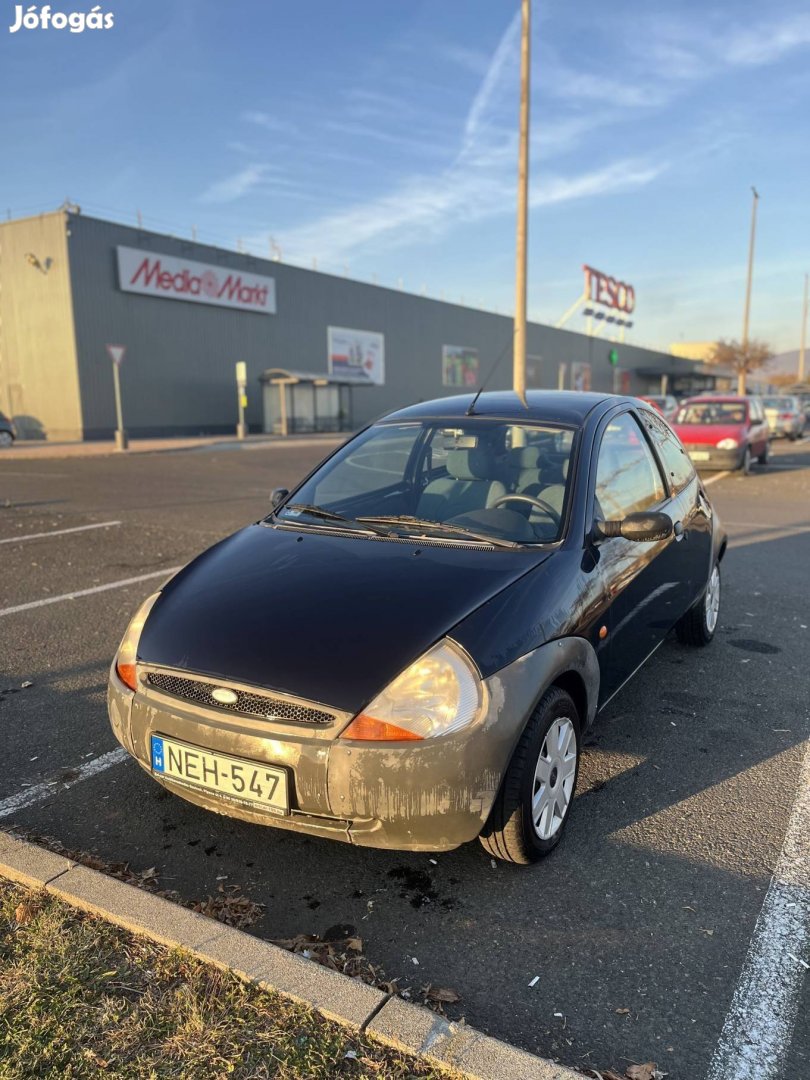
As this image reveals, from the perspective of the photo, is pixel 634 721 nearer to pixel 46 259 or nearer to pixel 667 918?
pixel 667 918

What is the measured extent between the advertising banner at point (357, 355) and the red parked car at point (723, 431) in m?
23.6

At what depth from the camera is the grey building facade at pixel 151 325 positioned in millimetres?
27375

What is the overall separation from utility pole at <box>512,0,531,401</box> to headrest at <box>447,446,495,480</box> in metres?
9.62

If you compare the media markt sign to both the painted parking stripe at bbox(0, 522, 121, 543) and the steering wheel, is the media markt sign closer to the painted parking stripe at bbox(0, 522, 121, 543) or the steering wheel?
the painted parking stripe at bbox(0, 522, 121, 543)

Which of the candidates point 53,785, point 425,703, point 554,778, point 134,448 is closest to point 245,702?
point 425,703

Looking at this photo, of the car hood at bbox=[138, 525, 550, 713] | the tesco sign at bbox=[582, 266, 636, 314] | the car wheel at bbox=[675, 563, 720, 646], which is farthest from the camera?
the tesco sign at bbox=[582, 266, 636, 314]

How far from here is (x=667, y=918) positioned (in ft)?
7.95

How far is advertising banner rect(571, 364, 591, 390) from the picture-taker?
62131 mm

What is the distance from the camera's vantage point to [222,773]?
2.44m

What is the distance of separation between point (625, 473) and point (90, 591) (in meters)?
4.53

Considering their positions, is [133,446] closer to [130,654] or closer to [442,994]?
[130,654]

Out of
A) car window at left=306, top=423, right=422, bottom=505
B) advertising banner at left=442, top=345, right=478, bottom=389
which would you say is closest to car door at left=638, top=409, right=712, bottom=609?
car window at left=306, top=423, right=422, bottom=505

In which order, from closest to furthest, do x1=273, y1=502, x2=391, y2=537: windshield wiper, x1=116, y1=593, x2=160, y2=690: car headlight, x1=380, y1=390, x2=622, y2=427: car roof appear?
x1=116, y1=593, x2=160, y2=690: car headlight → x1=273, y1=502, x2=391, y2=537: windshield wiper → x1=380, y1=390, x2=622, y2=427: car roof

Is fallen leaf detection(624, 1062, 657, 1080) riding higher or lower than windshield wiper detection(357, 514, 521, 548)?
lower
